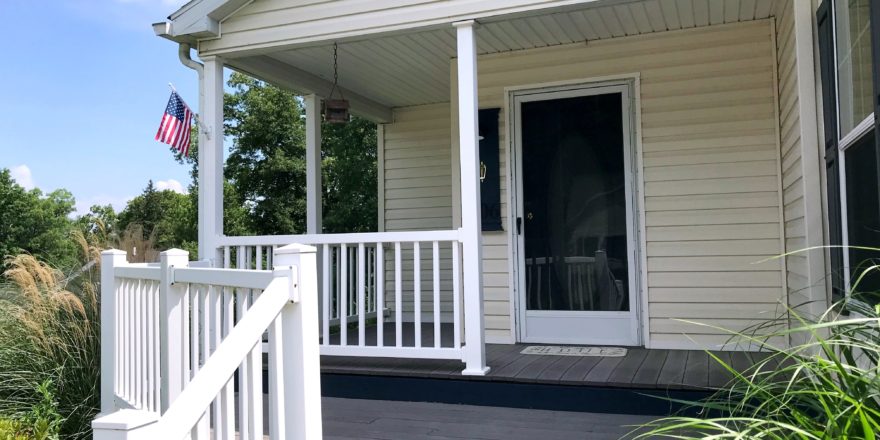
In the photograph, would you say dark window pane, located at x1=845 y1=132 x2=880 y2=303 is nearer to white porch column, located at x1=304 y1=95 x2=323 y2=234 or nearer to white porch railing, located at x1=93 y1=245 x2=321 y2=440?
white porch railing, located at x1=93 y1=245 x2=321 y2=440

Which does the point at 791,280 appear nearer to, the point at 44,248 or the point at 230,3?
the point at 230,3

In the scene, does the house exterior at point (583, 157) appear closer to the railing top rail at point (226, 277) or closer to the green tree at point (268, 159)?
the railing top rail at point (226, 277)

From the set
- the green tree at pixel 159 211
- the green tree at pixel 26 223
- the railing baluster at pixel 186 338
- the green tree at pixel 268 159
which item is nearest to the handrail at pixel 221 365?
the railing baluster at pixel 186 338

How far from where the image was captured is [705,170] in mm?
4398

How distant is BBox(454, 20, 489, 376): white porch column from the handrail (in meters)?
2.08

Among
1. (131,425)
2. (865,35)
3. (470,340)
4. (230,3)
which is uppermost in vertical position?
(230,3)

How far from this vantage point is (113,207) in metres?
21.7

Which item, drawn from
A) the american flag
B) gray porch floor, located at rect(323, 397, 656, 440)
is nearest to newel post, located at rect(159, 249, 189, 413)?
gray porch floor, located at rect(323, 397, 656, 440)

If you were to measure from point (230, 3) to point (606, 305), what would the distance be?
10.8ft

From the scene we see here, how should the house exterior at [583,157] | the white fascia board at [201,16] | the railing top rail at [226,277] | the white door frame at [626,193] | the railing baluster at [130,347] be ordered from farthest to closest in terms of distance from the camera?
the white door frame at [626,193], the white fascia board at [201,16], the house exterior at [583,157], the railing baluster at [130,347], the railing top rail at [226,277]

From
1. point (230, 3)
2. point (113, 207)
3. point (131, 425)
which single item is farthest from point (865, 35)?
point (113, 207)

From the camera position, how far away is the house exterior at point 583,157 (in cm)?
394

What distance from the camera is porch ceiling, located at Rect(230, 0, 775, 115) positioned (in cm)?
411

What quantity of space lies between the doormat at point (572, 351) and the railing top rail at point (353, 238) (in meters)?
1.03
